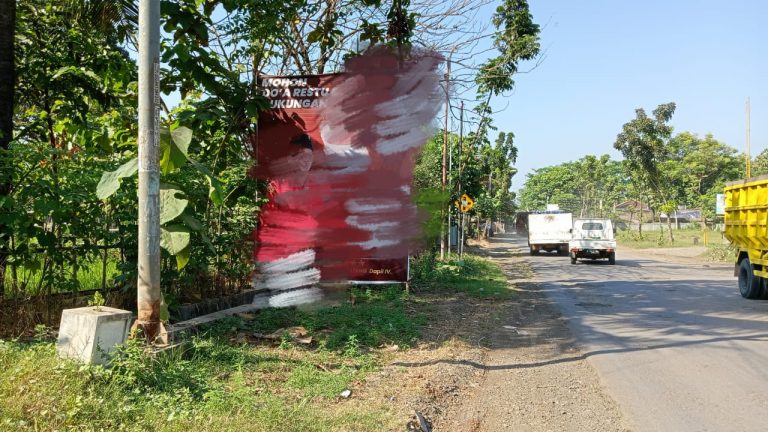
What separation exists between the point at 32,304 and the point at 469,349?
5198mm

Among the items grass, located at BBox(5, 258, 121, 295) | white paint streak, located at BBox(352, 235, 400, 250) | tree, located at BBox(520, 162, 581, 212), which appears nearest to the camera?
grass, located at BBox(5, 258, 121, 295)

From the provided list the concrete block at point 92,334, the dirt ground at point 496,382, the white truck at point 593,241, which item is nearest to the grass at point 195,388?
the concrete block at point 92,334

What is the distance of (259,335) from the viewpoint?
720 cm

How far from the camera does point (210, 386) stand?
4.90 metres

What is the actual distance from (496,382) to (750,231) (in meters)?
10.2

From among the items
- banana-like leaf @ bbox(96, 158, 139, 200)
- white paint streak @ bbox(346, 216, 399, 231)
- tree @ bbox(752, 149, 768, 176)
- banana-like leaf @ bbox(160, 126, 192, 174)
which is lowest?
white paint streak @ bbox(346, 216, 399, 231)

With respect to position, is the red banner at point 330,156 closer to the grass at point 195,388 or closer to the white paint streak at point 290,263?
the white paint streak at point 290,263

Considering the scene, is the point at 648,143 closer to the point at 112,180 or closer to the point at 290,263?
the point at 290,263

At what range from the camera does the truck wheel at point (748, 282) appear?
42.8 feet

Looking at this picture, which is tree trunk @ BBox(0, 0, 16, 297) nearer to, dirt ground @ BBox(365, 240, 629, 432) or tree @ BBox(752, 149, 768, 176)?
dirt ground @ BBox(365, 240, 629, 432)

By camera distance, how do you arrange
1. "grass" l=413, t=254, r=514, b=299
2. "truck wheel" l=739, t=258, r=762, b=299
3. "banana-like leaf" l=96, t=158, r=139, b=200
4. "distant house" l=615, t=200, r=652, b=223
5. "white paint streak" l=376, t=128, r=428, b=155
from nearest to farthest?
"banana-like leaf" l=96, t=158, r=139, b=200 < "white paint streak" l=376, t=128, r=428, b=155 < "truck wheel" l=739, t=258, r=762, b=299 < "grass" l=413, t=254, r=514, b=299 < "distant house" l=615, t=200, r=652, b=223

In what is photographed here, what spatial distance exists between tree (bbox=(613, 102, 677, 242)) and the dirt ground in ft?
104

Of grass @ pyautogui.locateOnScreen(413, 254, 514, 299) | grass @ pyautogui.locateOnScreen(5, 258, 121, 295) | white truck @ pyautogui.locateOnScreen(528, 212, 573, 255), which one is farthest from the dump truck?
white truck @ pyautogui.locateOnScreen(528, 212, 573, 255)

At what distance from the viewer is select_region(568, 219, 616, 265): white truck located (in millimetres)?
26312
